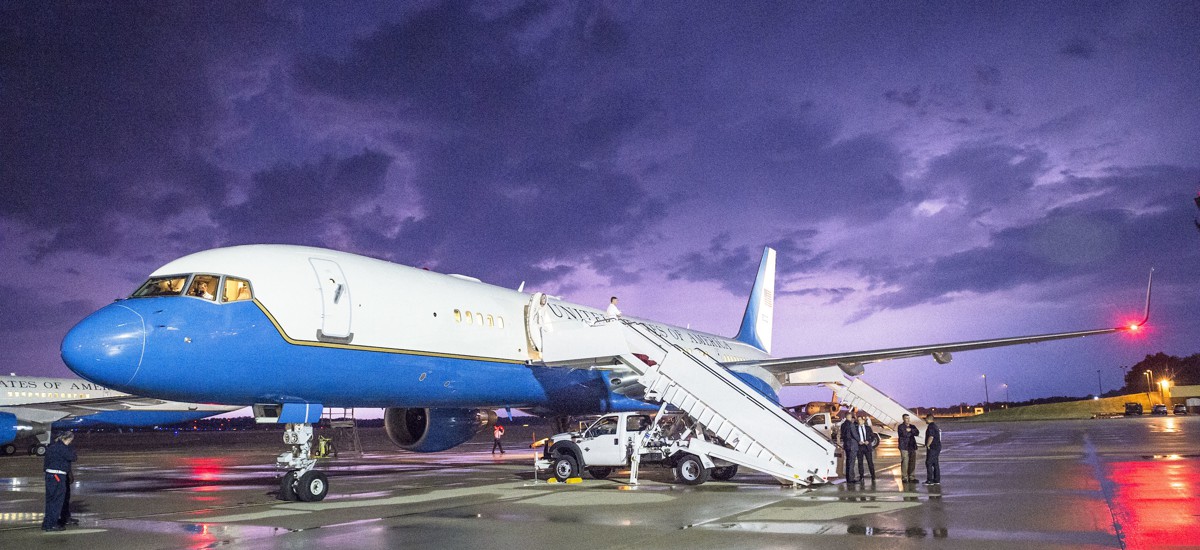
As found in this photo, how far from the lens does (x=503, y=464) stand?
2520 centimetres

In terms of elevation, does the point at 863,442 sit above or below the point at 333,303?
below

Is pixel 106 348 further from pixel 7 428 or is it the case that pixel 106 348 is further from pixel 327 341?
pixel 7 428

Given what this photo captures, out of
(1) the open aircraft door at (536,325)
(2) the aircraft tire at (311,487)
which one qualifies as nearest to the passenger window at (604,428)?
(1) the open aircraft door at (536,325)

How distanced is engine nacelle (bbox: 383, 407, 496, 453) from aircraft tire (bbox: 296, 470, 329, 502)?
451 centimetres

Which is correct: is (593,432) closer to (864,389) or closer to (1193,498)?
(1193,498)

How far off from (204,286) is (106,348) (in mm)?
1649

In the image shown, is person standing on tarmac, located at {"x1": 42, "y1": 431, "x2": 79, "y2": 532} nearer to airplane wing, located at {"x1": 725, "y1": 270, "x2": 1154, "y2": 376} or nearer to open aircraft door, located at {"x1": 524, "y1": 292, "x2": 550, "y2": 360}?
open aircraft door, located at {"x1": 524, "y1": 292, "x2": 550, "y2": 360}

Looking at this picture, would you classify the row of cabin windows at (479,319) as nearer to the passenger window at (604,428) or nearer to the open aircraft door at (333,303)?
the open aircraft door at (333,303)

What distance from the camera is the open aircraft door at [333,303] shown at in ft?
43.7


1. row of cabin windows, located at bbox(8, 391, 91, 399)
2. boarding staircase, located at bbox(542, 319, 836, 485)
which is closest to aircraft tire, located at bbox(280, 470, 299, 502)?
boarding staircase, located at bbox(542, 319, 836, 485)

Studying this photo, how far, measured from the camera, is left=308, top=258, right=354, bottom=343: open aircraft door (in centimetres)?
1332

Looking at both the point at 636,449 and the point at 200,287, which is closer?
the point at 200,287

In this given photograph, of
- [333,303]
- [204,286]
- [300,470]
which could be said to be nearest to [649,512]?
[300,470]

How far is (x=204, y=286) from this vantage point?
1254 cm
